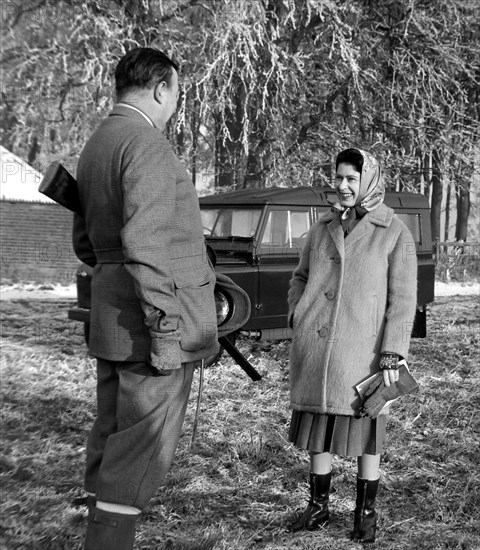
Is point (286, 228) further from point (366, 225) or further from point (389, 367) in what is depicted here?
point (389, 367)

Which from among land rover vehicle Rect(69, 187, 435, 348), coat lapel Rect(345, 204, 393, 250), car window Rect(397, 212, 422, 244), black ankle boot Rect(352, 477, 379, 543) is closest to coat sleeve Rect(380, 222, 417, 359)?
coat lapel Rect(345, 204, 393, 250)

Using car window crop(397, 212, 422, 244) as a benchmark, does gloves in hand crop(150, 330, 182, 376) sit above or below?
below

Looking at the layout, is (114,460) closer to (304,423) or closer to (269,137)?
(304,423)

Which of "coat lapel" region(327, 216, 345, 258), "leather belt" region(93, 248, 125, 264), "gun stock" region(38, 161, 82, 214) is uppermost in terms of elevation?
"gun stock" region(38, 161, 82, 214)

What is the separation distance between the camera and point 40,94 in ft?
47.3

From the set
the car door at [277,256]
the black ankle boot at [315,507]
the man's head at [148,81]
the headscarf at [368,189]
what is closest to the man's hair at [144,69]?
the man's head at [148,81]

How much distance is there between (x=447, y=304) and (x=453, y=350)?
477 centimetres

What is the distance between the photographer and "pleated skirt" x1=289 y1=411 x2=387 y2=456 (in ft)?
10.7

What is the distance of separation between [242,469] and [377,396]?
1.39 metres

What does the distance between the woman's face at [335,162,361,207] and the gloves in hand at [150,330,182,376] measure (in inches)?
49.7

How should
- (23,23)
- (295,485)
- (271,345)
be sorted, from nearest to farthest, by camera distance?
(295,485) → (271,345) → (23,23)

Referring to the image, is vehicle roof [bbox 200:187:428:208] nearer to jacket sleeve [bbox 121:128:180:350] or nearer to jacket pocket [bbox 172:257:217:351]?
jacket pocket [bbox 172:257:217:351]

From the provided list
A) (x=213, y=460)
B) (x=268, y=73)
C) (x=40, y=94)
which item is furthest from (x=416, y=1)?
(x=213, y=460)

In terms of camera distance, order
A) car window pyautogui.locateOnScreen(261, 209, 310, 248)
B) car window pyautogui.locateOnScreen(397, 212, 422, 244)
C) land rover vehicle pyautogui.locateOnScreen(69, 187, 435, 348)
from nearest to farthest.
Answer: land rover vehicle pyautogui.locateOnScreen(69, 187, 435, 348) < car window pyautogui.locateOnScreen(261, 209, 310, 248) < car window pyautogui.locateOnScreen(397, 212, 422, 244)
